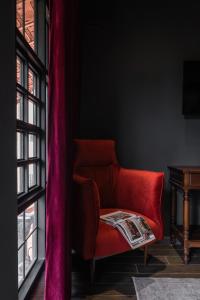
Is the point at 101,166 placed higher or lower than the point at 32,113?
lower

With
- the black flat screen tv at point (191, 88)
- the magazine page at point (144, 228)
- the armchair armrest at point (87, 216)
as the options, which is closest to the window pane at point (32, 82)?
the armchair armrest at point (87, 216)

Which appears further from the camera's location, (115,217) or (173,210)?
(173,210)

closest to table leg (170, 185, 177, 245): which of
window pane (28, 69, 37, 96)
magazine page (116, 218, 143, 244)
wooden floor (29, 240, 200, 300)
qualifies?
wooden floor (29, 240, 200, 300)

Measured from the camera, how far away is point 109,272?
6.59 feet

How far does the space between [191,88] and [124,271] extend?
1832mm

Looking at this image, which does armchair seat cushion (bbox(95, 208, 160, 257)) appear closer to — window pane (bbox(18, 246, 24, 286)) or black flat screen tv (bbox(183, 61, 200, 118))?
window pane (bbox(18, 246, 24, 286))

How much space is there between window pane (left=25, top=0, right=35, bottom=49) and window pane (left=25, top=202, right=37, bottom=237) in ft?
3.84

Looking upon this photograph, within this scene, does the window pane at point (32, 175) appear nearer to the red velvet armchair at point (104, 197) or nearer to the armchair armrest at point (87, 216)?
the red velvet armchair at point (104, 197)

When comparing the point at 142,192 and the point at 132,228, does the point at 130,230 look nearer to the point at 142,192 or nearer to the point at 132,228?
the point at 132,228

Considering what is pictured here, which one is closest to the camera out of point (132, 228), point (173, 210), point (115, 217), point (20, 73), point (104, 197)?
point (20, 73)

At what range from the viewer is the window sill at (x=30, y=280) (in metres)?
1.59

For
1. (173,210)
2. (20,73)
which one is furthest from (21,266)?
(173,210)

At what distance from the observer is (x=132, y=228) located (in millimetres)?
1870

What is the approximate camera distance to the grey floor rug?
1663mm
